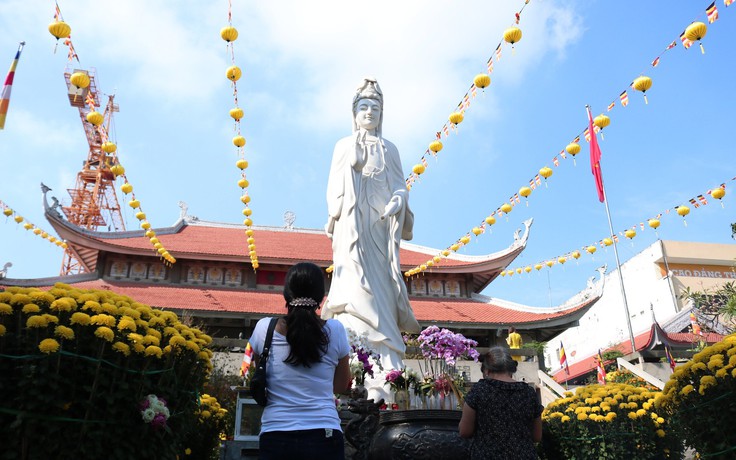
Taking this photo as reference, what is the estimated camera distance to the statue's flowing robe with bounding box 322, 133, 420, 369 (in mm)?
6254

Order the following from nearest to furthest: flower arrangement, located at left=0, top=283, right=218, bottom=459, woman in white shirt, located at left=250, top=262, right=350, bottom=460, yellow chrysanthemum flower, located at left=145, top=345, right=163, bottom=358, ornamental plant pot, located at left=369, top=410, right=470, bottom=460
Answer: woman in white shirt, located at left=250, top=262, right=350, bottom=460 → flower arrangement, located at left=0, top=283, right=218, bottom=459 → yellow chrysanthemum flower, located at left=145, top=345, right=163, bottom=358 → ornamental plant pot, located at left=369, top=410, right=470, bottom=460

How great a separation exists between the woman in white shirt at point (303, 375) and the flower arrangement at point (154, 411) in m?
1.15

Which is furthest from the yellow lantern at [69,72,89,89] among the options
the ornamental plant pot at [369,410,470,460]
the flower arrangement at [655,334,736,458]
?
the flower arrangement at [655,334,736,458]

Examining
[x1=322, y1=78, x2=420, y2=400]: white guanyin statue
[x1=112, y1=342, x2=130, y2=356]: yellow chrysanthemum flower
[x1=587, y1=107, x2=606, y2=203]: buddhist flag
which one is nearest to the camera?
[x1=112, y1=342, x2=130, y2=356]: yellow chrysanthemum flower

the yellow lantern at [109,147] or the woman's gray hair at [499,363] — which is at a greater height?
the yellow lantern at [109,147]

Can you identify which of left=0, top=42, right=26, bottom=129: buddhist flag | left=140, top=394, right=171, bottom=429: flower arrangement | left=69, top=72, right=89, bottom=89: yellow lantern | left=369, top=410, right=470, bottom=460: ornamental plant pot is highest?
left=69, top=72, right=89, bottom=89: yellow lantern

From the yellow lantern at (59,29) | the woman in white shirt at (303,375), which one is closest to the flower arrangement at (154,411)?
the woman in white shirt at (303,375)

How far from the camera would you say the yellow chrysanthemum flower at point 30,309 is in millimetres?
3053

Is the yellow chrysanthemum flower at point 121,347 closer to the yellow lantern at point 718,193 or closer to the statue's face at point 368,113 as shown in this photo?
the statue's face at point 368,113

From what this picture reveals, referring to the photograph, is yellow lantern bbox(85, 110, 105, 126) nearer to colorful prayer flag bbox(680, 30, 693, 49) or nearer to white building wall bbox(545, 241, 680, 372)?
colorful prayer flag bbox(680, 30, 693, 49)

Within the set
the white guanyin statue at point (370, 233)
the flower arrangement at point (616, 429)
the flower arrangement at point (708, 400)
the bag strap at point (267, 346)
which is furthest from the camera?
the white guanyin statue at point (370, 233)

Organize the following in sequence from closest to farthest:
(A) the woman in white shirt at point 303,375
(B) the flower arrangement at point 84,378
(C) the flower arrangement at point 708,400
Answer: (A) the woman in white shirt at point 303,375
(B) the flower arrangement at point 84,378
(C) the flower arrangement at point 708,400

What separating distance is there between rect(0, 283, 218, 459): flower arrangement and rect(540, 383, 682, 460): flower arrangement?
3.95 metres

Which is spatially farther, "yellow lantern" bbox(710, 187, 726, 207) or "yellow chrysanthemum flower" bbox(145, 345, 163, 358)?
"yellow lantern" bbox(710, 187, 726, 207)
